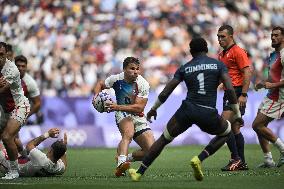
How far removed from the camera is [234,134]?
1500 cm

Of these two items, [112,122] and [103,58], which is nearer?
[112,122]

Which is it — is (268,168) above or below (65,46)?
below

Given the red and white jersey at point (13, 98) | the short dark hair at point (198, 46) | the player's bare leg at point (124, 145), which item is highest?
the short dark hair at point (198, 46)

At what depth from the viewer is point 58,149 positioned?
43.7 ft

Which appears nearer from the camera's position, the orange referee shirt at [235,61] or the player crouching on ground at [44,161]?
the player crouching on ground at [44,161]

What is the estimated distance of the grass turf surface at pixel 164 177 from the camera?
37.9ft

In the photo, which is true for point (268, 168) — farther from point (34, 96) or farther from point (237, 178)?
point (34, 96)

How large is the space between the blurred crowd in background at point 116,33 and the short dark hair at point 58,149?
13109 mm

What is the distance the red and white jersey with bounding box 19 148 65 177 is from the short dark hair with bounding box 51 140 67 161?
146mm

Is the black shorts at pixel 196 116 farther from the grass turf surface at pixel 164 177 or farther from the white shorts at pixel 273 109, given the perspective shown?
the white shorts at pixel 273 109

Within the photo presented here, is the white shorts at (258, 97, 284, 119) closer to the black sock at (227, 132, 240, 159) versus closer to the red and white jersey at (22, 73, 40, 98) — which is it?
the black sock at (227, 132, 240, 159)

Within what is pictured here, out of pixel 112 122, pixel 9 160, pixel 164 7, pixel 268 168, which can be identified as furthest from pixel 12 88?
pixel 164 7

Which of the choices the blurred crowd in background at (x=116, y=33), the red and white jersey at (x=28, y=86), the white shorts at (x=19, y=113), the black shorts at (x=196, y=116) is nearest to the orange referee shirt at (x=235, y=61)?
the black shorts at (x=196, y=116)

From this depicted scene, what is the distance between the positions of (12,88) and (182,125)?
11.1ft
